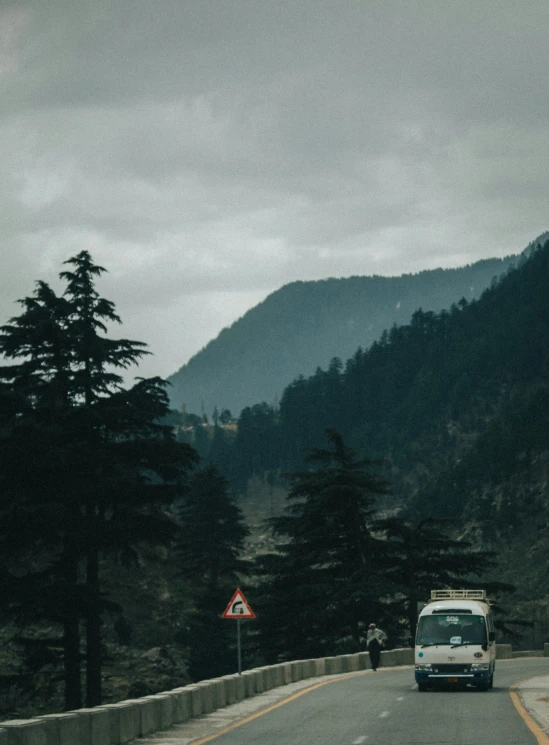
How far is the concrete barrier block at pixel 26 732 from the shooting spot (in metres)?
13.1

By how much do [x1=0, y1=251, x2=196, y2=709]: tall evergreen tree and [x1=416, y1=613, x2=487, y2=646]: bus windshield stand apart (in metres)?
13.9

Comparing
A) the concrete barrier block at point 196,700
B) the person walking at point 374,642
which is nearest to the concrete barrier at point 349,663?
the person walking at point 374,642

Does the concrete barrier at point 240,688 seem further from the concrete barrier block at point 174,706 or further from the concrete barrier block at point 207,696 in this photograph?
the concrete barrier block at point 174,706

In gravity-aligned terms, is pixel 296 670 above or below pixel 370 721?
below

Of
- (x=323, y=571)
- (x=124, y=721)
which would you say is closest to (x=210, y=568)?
(x=323, y=571)

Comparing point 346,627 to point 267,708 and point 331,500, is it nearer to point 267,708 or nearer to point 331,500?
point 331,500

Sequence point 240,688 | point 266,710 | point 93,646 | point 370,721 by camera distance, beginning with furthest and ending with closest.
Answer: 1. point 93,646
2. point 240,688
3. point 266,710
4. point 370,721

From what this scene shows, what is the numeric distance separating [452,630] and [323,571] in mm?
39058

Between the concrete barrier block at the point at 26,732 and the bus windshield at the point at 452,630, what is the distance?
57.6 ft

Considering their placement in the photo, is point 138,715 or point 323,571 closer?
point 138,715

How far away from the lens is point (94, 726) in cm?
1620

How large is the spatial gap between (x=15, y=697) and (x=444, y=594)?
30.9 metres

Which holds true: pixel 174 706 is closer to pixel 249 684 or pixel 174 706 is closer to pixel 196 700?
pixel 196 700

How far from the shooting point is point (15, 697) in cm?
5975
